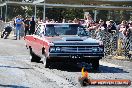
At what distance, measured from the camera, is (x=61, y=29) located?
48.9ft

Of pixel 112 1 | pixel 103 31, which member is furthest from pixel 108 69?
pixel 112 1

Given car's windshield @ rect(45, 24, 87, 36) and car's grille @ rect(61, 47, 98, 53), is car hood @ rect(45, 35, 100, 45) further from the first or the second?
car's windshield @ rect(45, 24, 87, 36)

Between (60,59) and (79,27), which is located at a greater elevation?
(79,27)

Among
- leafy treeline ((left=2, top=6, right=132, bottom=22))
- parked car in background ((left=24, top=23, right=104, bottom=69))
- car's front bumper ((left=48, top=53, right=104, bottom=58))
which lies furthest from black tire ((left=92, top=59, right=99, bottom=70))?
leafy treeline ((left=2, top=6, right=132, bottom=22))

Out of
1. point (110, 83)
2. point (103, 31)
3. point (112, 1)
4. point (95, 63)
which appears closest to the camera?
point (110, 83)

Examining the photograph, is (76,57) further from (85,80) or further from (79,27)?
(85,80)

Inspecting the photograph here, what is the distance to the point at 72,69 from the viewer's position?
14250 mm

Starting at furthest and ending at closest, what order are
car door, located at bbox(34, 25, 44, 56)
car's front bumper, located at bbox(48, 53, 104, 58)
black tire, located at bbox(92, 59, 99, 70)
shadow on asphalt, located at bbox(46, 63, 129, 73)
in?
car door, located at bbox(34, 25, 44, 56) → black tire, located at bbox(92, 59, 99, 70) → shadow on asphalt, located at bbox(46, 63, 129, 73) → car's front bumper, located at bbox(48, 53, 104, 58)

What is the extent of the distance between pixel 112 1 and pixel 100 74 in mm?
23007

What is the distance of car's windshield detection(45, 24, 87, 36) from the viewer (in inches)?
581

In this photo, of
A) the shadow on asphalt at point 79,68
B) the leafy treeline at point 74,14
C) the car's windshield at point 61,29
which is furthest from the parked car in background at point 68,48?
the leafy treeline at point 74,14

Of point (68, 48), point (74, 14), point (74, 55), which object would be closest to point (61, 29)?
point (68, 48)

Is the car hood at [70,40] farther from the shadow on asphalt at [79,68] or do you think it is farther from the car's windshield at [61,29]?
the shadow on asphalt at [79,68]

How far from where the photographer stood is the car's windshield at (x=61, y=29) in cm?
1475
